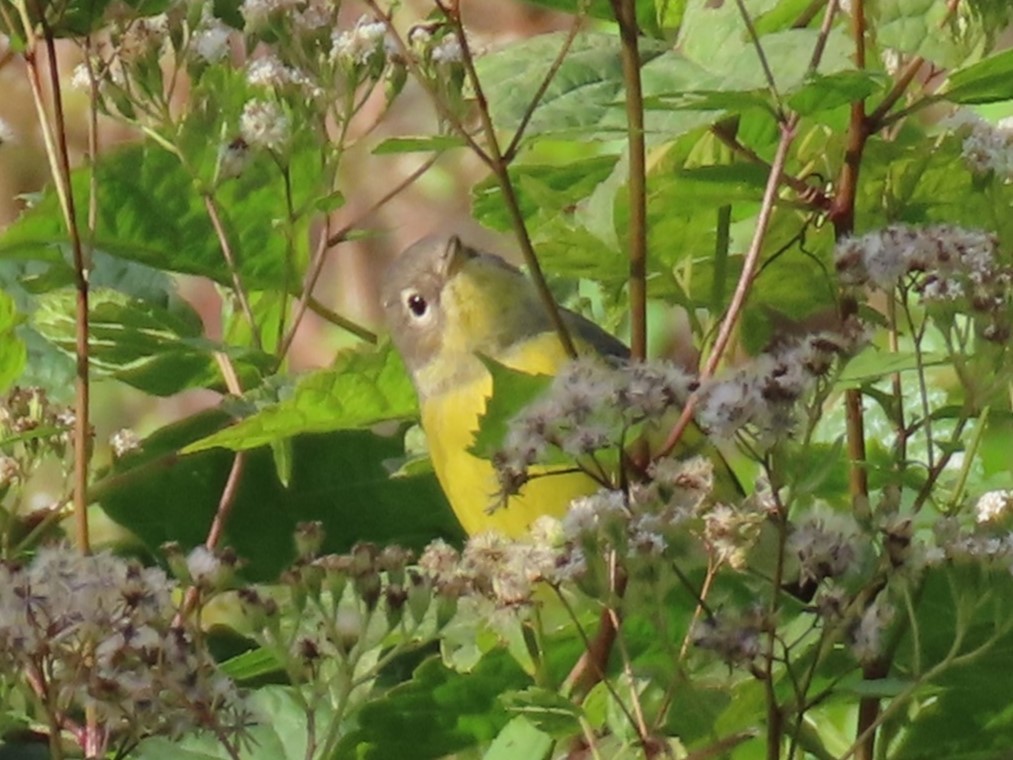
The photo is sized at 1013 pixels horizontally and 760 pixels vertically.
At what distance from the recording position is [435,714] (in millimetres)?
775

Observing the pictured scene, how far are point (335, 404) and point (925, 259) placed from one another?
29 centimetres

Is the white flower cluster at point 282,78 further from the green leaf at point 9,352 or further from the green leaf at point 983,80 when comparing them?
the green leaf at point 983,80

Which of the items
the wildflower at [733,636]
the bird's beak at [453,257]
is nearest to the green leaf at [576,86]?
the wildflower at [733,636]

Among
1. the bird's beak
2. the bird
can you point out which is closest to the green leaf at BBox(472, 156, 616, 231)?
the bird

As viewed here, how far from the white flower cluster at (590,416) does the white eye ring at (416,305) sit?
0.80m

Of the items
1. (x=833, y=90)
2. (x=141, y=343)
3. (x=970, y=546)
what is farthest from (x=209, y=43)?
(x=970, y=546)

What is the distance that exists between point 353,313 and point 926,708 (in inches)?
92.9

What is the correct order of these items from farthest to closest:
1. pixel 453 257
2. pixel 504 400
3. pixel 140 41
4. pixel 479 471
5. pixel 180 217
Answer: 1. pixel 453 257
2. pixel 479 471
3. pixel 180 217
4. pixel 140 41
5. pixel 504 400

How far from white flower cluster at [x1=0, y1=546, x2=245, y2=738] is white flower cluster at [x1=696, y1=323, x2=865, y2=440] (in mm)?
182

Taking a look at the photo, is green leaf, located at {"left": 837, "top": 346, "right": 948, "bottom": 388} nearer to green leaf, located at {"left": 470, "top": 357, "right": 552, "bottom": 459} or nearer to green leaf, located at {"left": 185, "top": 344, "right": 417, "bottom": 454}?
green leaf, located at {"left": 470, "top": 357, "right": 552, "bottom": 459}

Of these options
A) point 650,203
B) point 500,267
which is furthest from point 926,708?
point 500,267

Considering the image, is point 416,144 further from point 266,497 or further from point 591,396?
point 266,497

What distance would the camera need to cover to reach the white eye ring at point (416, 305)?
1439 millimetres

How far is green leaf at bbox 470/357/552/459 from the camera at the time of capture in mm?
688
